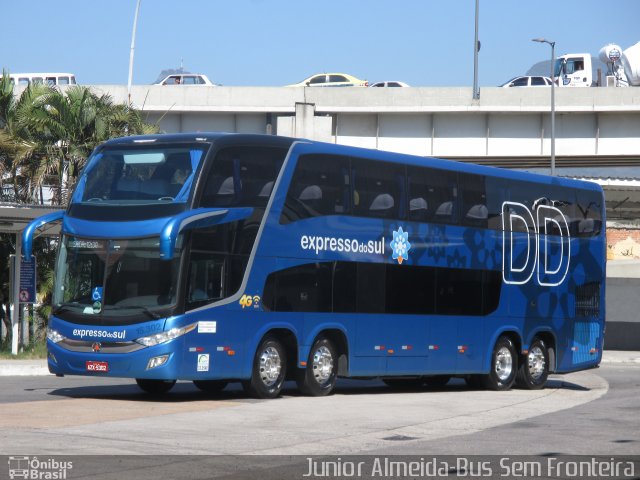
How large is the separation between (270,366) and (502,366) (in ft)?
22.2

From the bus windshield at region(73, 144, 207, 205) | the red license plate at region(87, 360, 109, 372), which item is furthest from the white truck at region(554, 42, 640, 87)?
the red license plate at region(87, 360, 109, 372)

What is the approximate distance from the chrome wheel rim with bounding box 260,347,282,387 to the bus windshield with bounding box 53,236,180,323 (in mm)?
2181

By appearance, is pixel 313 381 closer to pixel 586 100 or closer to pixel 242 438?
pixel 242 438

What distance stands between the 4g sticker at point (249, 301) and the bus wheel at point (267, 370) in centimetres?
68

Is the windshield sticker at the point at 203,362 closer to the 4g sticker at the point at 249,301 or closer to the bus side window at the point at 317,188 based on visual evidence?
the 4g sticker at the point at 249,301

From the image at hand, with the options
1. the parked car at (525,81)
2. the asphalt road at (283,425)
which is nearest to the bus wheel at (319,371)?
the asphalt road at (283,425)

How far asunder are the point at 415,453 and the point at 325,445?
1.04 m

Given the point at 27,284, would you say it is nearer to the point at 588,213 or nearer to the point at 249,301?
the point at 249,301

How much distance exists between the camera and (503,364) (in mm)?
23656

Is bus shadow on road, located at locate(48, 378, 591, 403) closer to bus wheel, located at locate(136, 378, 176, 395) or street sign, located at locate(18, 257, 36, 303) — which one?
bus wheel, located at locate(136, 378, 176, 395)

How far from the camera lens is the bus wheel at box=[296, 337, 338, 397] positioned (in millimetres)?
19125

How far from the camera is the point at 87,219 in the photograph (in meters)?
17.7

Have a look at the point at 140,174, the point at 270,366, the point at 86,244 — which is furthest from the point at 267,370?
the point at 140,174

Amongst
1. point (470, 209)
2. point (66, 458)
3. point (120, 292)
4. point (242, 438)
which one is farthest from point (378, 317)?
point (66, 458)
